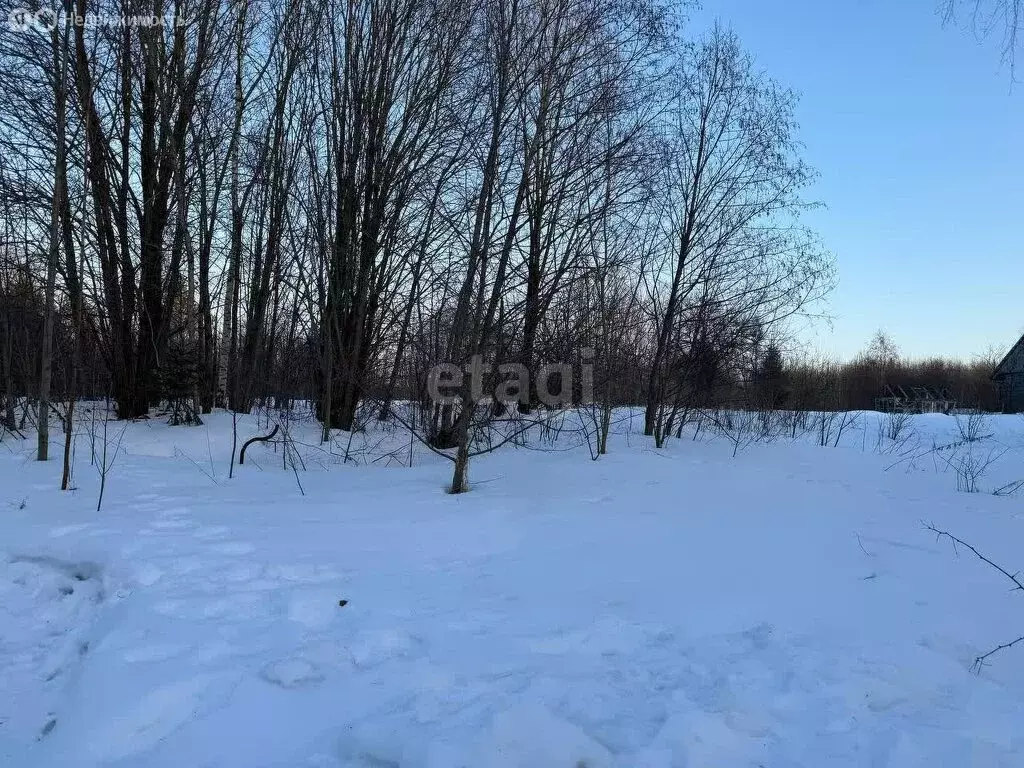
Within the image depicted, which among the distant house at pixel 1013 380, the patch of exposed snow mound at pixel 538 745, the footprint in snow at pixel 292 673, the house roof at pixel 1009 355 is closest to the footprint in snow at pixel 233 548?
the footprint in snow at pixel 292 673

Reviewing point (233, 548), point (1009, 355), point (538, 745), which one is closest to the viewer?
point (538, 745)

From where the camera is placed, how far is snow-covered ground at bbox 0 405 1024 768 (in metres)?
1.86

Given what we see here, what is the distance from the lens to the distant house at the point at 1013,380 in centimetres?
2491

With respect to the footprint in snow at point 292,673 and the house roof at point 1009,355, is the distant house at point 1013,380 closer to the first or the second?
the house roof at point 1009,355

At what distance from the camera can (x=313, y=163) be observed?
8633 mm

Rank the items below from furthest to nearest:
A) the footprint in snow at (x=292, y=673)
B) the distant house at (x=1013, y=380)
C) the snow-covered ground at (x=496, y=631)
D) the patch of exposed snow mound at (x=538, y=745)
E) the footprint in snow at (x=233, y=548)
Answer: the distant house at (x=1013, y=380)
the footprint in snow at (x=233, y=548)
the footprint in snow at (x=292, y=673)
the snow-covered ground at (x=496, y=631)
the patch of exposed snow mound at (x=538, y=745)

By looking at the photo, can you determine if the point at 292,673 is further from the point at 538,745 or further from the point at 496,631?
the point at 538,745

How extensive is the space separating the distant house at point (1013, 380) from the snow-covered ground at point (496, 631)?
2649 cm

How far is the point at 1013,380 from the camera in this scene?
25781 mm

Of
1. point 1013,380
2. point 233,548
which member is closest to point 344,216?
point 233,548

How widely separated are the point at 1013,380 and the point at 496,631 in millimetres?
32626

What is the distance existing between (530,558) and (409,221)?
23.1ft

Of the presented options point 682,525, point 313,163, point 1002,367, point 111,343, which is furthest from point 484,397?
point 1002,367

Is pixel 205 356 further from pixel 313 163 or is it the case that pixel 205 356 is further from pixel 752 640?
pixel 752 640
